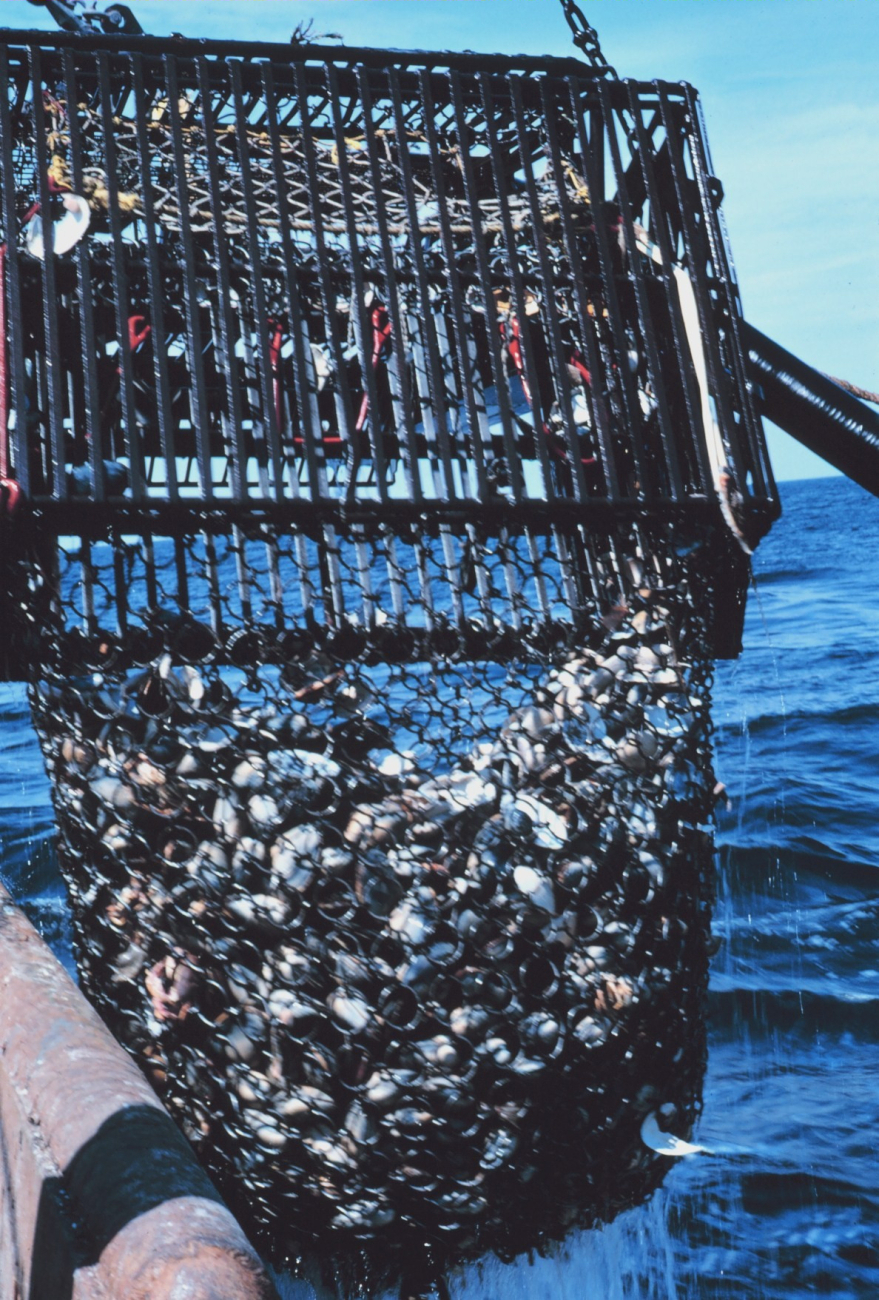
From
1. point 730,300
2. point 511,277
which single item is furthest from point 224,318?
point 730,300

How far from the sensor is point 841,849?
1142 cm

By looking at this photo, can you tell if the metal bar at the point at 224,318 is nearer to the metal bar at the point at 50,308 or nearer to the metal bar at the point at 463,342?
the metal bar at the point at 50,308

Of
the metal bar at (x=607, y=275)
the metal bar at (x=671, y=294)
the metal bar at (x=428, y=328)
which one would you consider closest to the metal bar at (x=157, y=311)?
the metal bar at (x=428, y=328)

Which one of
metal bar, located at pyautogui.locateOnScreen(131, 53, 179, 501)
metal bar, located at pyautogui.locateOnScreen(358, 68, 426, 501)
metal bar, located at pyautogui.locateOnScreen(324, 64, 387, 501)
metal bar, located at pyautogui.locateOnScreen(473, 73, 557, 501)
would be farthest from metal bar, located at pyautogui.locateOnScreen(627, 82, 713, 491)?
metal bar, located at pyautogui.locateOnScreen(131, 53, 179, 501)

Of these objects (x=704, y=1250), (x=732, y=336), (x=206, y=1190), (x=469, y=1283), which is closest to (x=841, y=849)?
(x=704, y=1250)

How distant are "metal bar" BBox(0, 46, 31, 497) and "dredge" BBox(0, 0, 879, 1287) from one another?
2 cm

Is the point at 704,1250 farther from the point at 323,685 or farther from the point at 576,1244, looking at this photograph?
the point at 323,685

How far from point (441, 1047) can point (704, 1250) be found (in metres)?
3.51

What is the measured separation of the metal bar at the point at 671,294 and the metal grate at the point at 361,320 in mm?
11

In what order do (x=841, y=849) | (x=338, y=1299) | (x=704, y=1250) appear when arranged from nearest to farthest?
(x=338, y=1299)
(x=704, y=1250)
(x=841, y=849)

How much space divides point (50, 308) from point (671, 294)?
218cm

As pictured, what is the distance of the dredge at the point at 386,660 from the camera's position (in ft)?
11.8

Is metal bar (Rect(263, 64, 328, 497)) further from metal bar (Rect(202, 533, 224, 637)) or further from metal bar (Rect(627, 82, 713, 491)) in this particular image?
metal bar (Rect(627, 82, 713, 491))

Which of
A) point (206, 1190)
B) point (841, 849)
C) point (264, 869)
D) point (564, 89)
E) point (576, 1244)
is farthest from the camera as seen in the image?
point (841, 849)
